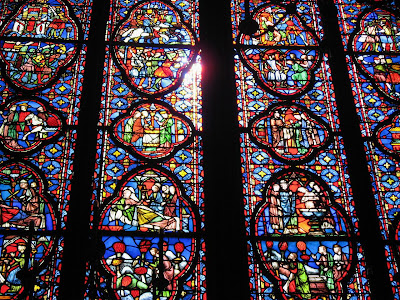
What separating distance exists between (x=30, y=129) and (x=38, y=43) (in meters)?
1.15

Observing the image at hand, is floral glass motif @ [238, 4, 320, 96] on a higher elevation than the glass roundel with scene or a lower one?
higher

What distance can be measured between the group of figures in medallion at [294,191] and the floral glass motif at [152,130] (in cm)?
70

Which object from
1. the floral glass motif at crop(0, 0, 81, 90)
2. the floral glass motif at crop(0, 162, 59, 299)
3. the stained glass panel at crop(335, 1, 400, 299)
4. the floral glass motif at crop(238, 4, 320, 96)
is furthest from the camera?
the floral glass motif at crop(238, 4, 320, 96)

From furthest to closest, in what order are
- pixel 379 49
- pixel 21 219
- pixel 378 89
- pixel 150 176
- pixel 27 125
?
pixel 379 49, pixel 378 89, pixel 27 125, pixel 150 176, pixel 21 219

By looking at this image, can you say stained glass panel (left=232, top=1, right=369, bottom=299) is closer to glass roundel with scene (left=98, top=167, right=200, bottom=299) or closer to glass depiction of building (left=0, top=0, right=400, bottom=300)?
glass depiction of building (left=0, top=0, right=400, bottom=300)

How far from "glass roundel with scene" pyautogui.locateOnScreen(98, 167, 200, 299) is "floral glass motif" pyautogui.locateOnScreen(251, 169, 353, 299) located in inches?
25.1

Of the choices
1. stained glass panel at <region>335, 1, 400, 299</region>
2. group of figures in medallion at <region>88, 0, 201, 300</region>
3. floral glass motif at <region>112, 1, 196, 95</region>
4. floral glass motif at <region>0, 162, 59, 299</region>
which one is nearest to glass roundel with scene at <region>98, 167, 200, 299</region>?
group of figures in medallion at <region>88, 0, 201, 300</region>

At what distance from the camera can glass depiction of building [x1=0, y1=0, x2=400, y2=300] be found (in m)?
5.25

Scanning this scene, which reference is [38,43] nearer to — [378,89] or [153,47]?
[153,47]

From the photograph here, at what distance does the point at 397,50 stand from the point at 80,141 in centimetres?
354

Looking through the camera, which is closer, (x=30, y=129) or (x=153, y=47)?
(x=30, y=129)

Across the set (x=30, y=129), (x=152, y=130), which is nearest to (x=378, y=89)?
(x=152, y=130)

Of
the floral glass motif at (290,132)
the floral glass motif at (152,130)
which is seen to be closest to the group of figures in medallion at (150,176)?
the floral glass motif at (152,130)

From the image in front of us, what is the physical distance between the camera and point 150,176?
577cm
